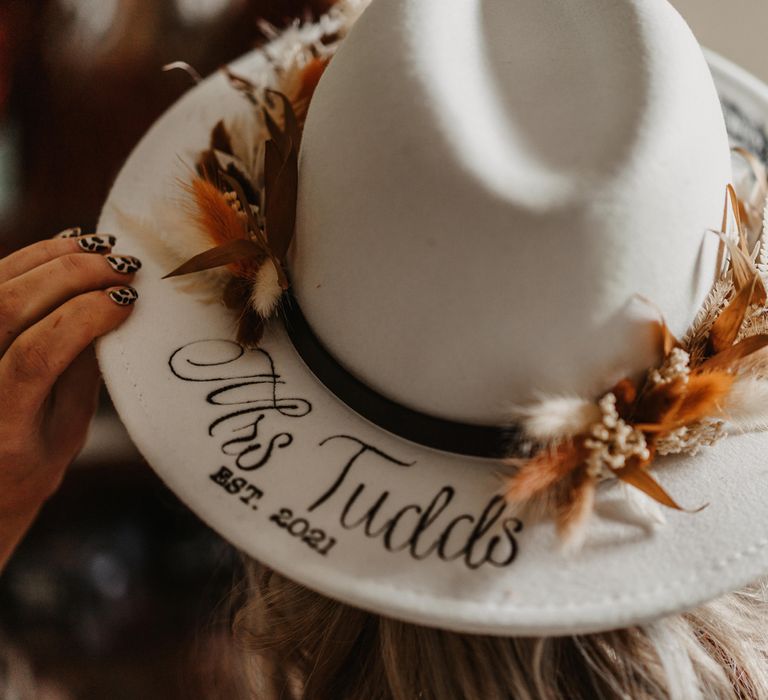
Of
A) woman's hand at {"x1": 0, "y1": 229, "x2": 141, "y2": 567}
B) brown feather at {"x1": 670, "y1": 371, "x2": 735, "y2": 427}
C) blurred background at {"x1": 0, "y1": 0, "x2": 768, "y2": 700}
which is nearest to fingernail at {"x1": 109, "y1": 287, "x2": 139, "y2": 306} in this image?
woman's hand at {"x1": 0, "y1": 229, "x2": 141, "y2": 567}

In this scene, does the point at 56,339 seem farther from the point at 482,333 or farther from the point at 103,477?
the point at 103,477

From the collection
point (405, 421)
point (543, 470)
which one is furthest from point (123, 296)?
point (543, 470)

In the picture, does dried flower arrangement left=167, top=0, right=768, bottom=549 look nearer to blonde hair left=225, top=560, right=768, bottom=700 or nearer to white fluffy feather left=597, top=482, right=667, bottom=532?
white fluffy feather left=597, top=482, right=667, bottom=532

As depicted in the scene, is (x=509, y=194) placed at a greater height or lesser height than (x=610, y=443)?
greater

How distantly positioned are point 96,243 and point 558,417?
0.58 meters

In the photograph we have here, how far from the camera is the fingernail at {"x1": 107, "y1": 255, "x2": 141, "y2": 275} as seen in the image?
2.67 ft

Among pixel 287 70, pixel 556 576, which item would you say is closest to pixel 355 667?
pixel 556 576

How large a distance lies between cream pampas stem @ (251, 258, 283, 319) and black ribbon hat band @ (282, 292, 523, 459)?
4cm

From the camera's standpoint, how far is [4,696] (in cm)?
128

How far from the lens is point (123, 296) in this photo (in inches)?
30.9

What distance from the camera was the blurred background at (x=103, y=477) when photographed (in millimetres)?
1368

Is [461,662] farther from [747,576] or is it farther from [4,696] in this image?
[4,696]

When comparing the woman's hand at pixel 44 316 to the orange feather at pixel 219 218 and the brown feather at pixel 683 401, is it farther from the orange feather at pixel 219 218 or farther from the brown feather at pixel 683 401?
the brown feather at pixel 683 401

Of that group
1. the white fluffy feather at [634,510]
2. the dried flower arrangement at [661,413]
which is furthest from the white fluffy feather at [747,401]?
the white fluffy feather at [634,510]
